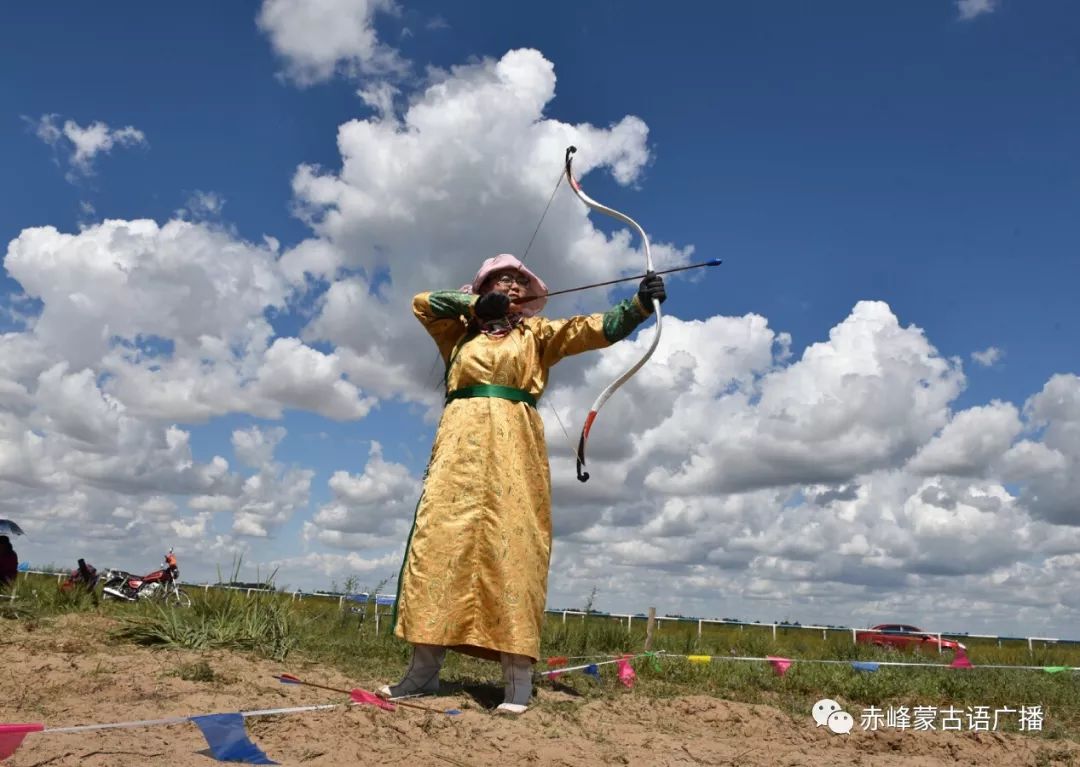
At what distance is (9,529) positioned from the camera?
917cm

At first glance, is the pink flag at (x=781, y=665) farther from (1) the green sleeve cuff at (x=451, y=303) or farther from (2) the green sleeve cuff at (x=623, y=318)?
(1) the green sleeve cuff at (x=451, y=303)

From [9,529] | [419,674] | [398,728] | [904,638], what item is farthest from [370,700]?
[904,638]

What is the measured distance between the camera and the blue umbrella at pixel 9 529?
29.2 ft

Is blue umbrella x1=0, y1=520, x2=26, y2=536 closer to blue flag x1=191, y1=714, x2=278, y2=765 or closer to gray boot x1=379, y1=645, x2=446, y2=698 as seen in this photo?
gray boot x1=379, y1=645, x2=446, y2=698

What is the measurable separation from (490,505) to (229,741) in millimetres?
2003

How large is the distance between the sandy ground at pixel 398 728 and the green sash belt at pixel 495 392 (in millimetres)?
1739

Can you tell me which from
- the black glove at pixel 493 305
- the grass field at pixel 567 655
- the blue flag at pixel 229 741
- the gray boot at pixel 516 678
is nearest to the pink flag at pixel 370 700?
the gray boot at pixel 516 678

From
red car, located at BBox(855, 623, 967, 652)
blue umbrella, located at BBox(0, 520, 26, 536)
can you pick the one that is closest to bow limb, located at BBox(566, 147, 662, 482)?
blue umbrella, located at BBox(0, 520, 26, 536)

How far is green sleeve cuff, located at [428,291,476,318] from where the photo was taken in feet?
17.6

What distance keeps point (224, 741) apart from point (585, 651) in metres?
6.44

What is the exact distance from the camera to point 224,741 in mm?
3145

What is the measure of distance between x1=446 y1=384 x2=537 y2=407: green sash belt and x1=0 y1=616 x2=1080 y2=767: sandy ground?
1.74 meters

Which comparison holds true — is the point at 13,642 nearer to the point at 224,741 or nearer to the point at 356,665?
the point at 356,665

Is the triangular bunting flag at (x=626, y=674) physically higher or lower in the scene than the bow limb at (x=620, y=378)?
lower
